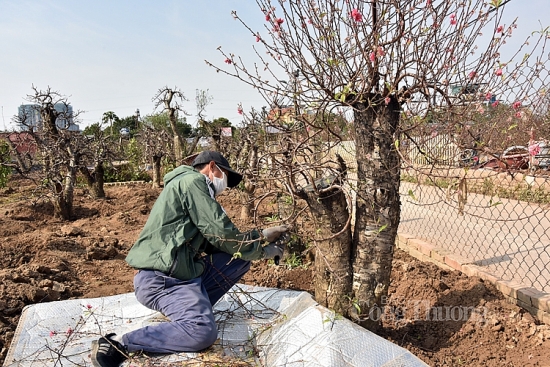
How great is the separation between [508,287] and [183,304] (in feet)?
7.40

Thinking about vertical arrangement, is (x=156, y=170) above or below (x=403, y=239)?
above

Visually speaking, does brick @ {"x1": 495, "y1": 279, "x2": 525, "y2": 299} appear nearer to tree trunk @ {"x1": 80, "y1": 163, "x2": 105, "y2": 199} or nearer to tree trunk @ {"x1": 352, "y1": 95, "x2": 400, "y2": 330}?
tree trunk @ {"x1": 352, "y1": 95, "x2": 400, "y2": 330}

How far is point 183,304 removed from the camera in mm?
2533

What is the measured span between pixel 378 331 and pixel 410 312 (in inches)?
16.0

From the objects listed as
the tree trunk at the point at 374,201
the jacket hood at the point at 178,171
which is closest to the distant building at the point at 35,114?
the jacket hood at the point at 178,171

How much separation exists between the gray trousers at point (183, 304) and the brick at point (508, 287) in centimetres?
186

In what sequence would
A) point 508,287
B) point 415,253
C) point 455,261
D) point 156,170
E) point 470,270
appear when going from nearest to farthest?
point 508,287
point 470,270
point 455,261
point 415,253
point 156,170

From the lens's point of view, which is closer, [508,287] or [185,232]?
[185,232]

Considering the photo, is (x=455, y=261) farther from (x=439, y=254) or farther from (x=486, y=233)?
(x=486, y=233)

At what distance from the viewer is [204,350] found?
8.08 ft

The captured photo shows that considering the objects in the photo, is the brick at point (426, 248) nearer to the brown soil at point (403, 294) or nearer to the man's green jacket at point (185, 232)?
the brown soil at point (403, 294)

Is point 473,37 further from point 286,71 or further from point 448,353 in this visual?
point 448,353

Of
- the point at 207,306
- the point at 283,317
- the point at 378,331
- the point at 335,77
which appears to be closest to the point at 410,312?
the point at 378,331

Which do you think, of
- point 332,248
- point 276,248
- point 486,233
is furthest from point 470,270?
point 486,233
